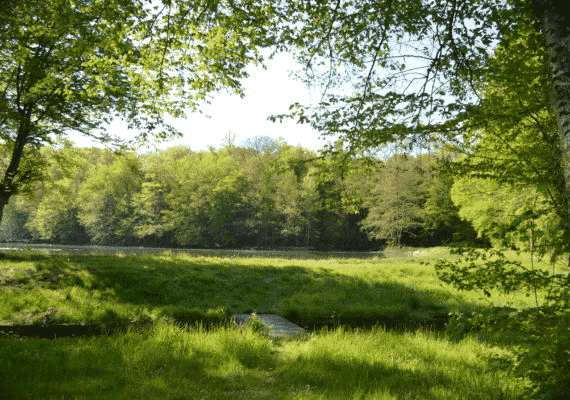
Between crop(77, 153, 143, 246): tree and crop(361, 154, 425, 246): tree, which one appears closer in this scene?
crop(361, 154, 425, 246): tree

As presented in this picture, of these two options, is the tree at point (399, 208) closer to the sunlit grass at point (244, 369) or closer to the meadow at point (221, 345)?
the meadow at point (221, 345)

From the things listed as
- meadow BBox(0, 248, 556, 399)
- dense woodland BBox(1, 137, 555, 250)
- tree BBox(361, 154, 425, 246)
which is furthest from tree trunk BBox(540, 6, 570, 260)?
dense woodland BBox(1, 137, 555, 250)

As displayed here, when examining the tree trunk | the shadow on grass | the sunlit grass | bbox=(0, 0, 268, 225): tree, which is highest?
bbox=(0, 0, 268, 225): tree

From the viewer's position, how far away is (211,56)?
7.79 metres

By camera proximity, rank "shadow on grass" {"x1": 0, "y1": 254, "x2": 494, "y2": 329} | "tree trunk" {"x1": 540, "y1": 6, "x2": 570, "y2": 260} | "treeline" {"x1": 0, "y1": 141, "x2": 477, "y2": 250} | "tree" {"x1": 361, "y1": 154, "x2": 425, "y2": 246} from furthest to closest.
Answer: "treeline" {"x1": 0, "y1": 141, "x2": 477, "y2": 250} < "tree" {"x1": 361, "y1": 154, "x2": 425, "y2": 246} < "shadow on grass" {"x1": 0, "y1": 254, "x2": 494, "y2": 329} < "tree trunk" {"x1": 540, "y1": 6, "x2": 570, "y2": 260}

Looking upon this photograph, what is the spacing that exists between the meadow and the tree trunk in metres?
1.96

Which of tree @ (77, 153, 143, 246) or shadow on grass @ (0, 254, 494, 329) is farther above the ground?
tree @ (77, 153, 143, 246)

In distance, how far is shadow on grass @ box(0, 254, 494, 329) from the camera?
10047 millimetres

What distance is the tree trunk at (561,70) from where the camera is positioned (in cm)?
308

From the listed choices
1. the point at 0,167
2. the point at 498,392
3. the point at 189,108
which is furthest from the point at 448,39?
the point at 0,167

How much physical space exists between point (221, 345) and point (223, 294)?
659 cm

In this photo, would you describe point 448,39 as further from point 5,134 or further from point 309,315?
point 5,134

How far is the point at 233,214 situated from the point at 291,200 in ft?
42.7

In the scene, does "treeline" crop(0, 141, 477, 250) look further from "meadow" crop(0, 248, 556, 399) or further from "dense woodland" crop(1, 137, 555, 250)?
"meadow" crop(0, 248, 556, 399)
